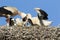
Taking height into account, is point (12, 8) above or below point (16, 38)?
above

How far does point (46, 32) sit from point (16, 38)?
164 mm

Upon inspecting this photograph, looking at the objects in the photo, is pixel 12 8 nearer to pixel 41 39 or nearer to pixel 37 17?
pixel 37 17

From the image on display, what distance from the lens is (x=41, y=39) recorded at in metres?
1.43

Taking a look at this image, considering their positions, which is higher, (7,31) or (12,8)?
(12,8)

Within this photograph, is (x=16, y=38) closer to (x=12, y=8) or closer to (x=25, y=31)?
(x=25, y=31)

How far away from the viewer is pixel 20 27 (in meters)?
1.48

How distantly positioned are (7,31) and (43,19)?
0.29 metres

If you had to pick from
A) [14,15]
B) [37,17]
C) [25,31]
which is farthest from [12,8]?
[25,31]

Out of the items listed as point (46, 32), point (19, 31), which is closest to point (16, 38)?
point (19, 31)

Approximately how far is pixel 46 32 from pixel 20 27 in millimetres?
149

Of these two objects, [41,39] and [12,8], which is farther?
[12,8]

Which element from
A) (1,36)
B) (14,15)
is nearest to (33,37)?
(1,36)

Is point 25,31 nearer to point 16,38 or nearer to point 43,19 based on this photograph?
point 16,38

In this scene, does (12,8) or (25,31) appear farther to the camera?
(12,8)
